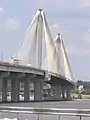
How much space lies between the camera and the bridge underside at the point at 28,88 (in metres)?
125

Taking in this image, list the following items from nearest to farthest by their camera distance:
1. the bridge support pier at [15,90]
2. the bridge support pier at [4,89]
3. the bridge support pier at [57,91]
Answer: the bridge support pier at [4,89] → the bridge support pier at [15,90] → the bridge support pier at [57,91]

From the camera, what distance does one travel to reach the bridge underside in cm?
12483

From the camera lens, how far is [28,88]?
138 metres

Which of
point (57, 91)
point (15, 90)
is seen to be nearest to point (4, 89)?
point (15, 90)

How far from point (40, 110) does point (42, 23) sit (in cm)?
12079

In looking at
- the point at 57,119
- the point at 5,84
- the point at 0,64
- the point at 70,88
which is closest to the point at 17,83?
the point at 5,84

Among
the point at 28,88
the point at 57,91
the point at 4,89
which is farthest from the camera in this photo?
the point at 57,91

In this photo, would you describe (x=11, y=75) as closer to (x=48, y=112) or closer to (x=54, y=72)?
(x=54, y=72)

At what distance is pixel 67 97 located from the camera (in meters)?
184

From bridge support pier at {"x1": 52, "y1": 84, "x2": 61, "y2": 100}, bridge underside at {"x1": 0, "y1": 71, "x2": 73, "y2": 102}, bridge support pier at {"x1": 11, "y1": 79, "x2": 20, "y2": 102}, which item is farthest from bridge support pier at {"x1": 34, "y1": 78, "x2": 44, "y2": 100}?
bridge support pier at {"x1": 52, "y1": 84, "x2": 61, "y2": 100}

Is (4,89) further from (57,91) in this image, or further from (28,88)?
(57,91)

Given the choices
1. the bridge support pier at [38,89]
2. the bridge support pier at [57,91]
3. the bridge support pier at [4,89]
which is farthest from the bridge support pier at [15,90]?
the bridge support pier at [57,91]

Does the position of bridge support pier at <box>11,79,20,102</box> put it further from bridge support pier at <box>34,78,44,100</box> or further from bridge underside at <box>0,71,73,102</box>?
bridge support pier at <box>34,78,44,100</box>

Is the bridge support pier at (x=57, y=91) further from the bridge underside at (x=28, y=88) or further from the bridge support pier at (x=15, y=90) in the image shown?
the bridge support pier at (x=15, y=90)
